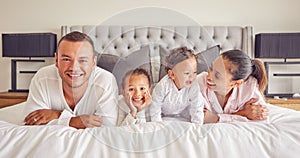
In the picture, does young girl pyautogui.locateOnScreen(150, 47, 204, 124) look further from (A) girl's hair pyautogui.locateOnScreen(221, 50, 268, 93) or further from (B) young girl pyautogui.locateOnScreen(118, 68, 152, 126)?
(A) girl's hair pyautogui.locateOnScreen(221, 50, 268, 93)

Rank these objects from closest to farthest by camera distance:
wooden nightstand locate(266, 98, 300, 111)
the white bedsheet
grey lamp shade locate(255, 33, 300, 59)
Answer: the white bedsheet
wooden nightstand locate(266, 98, 300, 111)
grey lamp shade locate(255, 33, 300, 59)

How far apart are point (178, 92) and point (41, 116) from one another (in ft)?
1.75

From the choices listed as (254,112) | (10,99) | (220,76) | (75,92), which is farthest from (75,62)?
(10,99)

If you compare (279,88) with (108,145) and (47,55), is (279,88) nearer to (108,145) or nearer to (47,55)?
(47,55)

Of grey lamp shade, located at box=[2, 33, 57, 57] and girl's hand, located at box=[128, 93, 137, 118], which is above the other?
grey lamp shade, located at box=[2, 33, 57, 57]

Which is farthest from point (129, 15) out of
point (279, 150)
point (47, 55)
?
point (47, 55)

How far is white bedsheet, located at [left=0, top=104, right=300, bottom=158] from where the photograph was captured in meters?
0.99

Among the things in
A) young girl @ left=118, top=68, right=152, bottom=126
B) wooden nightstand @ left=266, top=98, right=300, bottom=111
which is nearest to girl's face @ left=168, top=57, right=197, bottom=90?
young girl @ left=118, top=68, right=152, bottom=126

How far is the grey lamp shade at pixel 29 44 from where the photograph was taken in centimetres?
307

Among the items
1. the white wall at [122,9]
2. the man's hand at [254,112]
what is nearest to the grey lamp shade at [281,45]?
the white wall at [122,9]

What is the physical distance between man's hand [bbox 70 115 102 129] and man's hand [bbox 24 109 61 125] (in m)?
0.09

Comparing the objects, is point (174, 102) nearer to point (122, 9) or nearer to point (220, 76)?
point (220, 76)

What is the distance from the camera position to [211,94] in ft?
4.18

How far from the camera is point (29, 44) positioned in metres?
3.06
